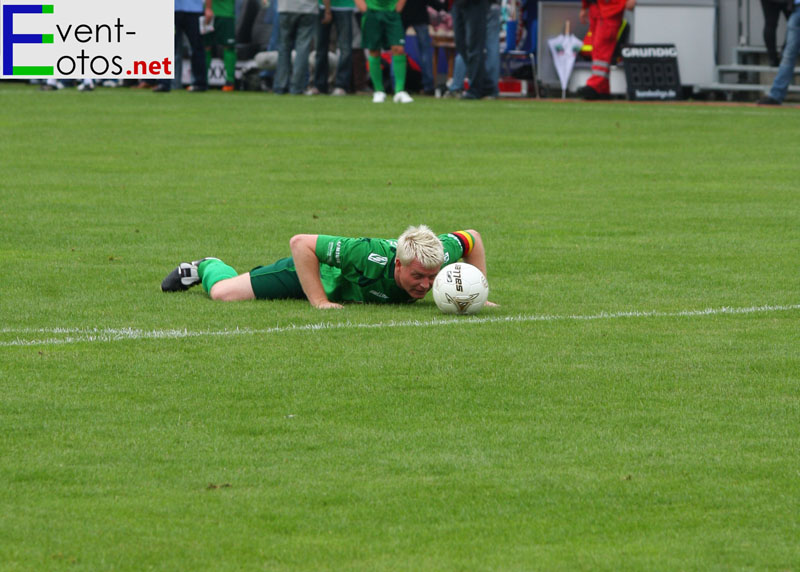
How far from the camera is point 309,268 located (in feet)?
28.7

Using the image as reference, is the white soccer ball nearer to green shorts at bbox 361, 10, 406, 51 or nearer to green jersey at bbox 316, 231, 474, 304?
green jersey at bbox 316, 231, 474, 304

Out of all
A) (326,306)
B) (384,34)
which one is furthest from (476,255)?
(384,34)

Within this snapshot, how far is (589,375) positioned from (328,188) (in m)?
7.95

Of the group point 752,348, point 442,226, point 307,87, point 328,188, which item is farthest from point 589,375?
point 307,87

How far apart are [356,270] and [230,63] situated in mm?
21468

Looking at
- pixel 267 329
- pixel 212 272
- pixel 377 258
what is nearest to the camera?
pixel 267 329

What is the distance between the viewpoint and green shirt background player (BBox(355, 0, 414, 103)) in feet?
80.7

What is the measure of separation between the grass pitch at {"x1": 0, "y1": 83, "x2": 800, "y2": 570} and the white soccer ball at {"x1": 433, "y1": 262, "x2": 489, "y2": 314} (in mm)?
178

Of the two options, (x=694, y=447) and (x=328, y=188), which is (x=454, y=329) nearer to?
(x=694, y=447)

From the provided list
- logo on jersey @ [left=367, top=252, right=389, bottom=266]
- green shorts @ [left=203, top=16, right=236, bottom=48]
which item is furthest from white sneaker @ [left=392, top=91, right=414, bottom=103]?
logo on jersey @ [left=367, top=252, right=389, bottom=266]

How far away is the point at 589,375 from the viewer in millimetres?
7047

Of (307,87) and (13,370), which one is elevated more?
(307,87)

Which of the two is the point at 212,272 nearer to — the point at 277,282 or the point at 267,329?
the point at 277,282

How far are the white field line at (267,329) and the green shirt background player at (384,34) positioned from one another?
54.1 feet
